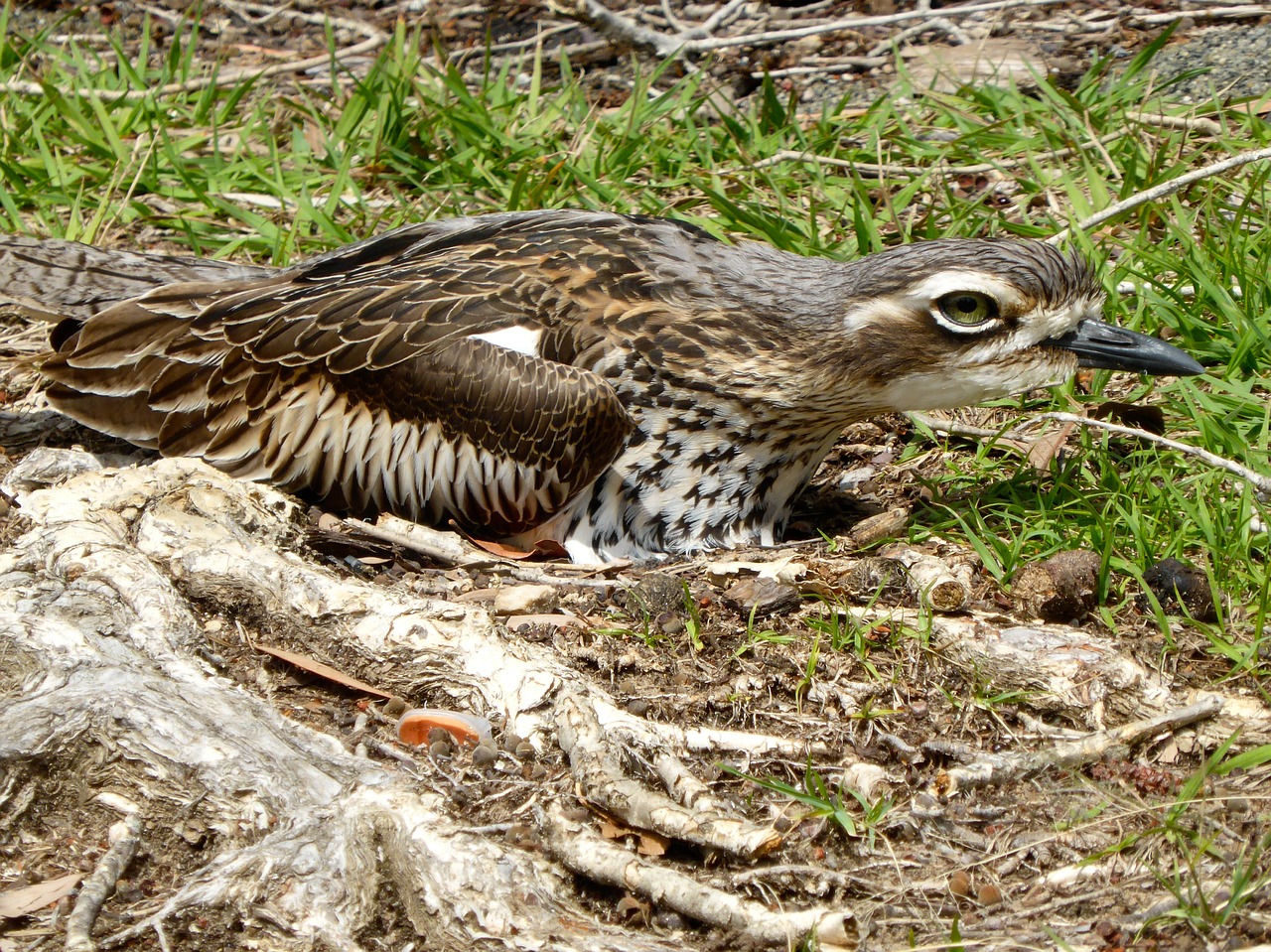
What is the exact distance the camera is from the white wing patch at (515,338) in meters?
5.08

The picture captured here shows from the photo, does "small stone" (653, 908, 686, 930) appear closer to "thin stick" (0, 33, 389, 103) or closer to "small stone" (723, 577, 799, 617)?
"small stone" (723, 577, 799, 617)

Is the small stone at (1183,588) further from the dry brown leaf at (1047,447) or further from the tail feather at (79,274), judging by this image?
the tail feather at (79,274)

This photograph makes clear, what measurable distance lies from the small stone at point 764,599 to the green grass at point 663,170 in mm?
1131

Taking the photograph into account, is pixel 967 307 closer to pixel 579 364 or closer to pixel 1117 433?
pixel 1117 433

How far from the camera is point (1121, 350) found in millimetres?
4816

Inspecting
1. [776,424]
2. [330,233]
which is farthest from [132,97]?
[776,424]

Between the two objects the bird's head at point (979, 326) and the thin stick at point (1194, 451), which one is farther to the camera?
the bird's head at point (979, 326)

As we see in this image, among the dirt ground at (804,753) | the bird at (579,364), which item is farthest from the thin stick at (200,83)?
the dirt ground at (804,753)

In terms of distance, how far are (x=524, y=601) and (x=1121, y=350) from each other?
216cm

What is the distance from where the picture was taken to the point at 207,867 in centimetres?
350

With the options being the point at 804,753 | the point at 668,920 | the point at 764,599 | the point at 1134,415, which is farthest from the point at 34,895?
the point at 1134,415

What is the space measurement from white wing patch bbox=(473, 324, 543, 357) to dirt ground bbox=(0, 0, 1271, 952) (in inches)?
30.0

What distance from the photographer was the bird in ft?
15.9

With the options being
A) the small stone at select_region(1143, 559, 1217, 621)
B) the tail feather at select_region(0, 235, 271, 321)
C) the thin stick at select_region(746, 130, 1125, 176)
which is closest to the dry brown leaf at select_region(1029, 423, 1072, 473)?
the small stone at select_region(1143, 559, 1217, 621)
